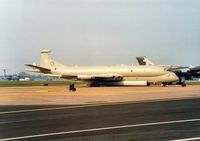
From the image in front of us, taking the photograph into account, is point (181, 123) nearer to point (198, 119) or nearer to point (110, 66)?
point (198, 119)

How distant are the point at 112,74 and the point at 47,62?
59.8ft

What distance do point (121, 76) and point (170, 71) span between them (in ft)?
32.1

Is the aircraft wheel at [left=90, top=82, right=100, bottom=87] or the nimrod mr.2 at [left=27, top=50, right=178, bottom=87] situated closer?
the nimrod mr.2 at [left=27, top=50, right=178, bottom=87]

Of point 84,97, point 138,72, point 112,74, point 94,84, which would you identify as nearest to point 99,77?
point 94,84

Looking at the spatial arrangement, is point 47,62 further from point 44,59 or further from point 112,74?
point 112,74

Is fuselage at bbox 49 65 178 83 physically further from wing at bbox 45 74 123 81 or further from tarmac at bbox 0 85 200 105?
tarmac at bbox 0 85 200 105

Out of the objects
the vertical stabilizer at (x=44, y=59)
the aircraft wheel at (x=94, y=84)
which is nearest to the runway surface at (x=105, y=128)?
the aircraft wheel at (x=94, y=84)

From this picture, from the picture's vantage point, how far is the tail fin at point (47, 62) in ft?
278

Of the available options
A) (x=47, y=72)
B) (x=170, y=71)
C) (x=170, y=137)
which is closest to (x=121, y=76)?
(x=170, y=71)

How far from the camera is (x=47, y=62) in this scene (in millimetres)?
86625

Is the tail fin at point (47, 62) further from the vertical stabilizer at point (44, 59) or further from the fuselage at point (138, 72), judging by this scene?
the fuselage at point (138, 72)

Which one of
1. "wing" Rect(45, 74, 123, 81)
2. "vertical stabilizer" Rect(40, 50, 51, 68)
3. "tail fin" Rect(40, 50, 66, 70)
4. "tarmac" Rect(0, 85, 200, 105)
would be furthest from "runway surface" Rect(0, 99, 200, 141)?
"vertical stabilizer" Rect(40, 50, 51, 68)

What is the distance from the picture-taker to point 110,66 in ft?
260

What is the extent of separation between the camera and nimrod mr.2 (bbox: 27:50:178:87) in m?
72.4
